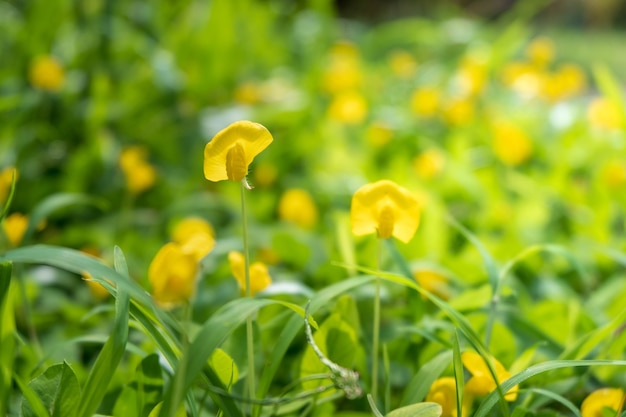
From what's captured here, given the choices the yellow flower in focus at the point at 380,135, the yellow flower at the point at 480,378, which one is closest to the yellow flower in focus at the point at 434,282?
the yellow flower at the point at 480,378

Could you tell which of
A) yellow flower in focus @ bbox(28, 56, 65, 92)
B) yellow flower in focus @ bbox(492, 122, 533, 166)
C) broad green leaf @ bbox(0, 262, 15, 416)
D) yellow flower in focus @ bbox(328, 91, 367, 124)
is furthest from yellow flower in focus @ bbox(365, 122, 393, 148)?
broad green leaf @ bbox(0, 262, 15, 416)

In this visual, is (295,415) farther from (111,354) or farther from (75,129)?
(75,129)

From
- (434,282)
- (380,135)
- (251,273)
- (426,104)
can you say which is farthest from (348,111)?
(251,273)

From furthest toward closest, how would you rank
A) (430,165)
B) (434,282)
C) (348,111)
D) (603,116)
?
(603,116) < (348,111) < (430,165) < (434,282)

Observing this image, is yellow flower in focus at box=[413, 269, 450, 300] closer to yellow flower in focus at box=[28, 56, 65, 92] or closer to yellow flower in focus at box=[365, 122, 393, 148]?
yellow flower in focus at box=[365, 122, 393, 148]

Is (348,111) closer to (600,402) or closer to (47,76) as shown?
(47,76)

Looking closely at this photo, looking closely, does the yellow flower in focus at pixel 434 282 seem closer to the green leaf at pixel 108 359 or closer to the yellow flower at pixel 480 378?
the yellow flower at pixel 480 378

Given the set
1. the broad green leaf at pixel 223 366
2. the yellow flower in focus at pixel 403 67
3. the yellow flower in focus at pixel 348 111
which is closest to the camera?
the broad green leaf at pixel 223 366
